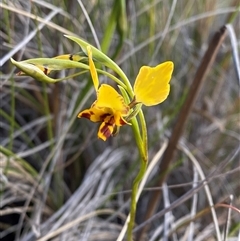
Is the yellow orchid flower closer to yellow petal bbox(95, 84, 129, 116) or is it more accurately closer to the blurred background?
yellow petal bbox(95, 84, 129, 116)

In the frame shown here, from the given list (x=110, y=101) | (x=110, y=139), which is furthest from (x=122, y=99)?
(x=110, y=139)

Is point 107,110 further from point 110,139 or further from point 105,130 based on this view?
point 110,139

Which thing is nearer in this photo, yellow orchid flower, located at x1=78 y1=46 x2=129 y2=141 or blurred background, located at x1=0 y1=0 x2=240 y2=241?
yellow orchid flower, located at x1=78 y1=46 x2=129 y2=141

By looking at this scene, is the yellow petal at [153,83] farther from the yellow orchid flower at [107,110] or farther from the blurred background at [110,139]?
the blurred background at [110,139]

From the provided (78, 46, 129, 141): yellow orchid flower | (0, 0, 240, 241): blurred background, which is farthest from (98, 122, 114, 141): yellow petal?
(0, 0, 240, 241): blurred background

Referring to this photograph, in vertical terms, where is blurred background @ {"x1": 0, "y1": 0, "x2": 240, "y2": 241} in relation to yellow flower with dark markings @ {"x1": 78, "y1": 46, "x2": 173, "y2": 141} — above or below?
below
